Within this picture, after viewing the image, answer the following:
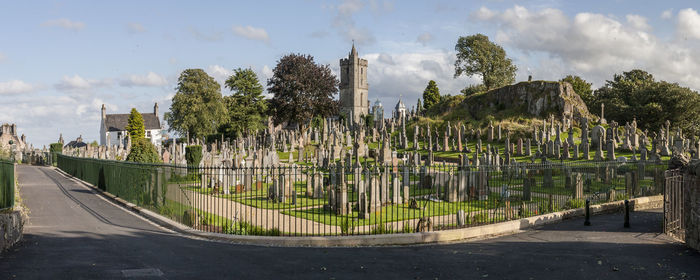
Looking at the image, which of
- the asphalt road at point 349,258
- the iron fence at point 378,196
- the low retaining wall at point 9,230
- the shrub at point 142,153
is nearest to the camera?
the asphalt road at point 349,258

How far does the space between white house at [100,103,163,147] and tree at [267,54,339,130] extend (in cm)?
3963

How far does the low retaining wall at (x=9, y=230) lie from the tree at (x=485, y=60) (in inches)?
2779

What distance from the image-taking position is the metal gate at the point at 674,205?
12898 mm

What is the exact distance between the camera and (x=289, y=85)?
210ft

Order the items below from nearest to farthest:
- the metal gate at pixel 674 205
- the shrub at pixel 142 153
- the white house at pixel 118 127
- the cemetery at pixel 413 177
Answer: the metal gate at pixel 674 205 → the cemetery at pixel 413 177 → the shrub at pixel 142 153 → the white house at pixel 118 127

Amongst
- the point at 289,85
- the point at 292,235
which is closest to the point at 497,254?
the point at 292,235

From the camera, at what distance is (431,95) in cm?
10100

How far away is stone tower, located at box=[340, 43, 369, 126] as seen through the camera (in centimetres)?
11531

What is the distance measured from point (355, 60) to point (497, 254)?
107 meters

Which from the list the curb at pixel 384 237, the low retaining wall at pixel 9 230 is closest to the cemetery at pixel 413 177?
the curb at pixel 384 237

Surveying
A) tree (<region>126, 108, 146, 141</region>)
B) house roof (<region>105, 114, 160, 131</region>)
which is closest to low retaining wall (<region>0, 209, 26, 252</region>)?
tree (<region>126, 108, 146, 141</region>)

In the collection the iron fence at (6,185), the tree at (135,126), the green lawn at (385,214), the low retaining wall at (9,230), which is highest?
the tree at (135,126)

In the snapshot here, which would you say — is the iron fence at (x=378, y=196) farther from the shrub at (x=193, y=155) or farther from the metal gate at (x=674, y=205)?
the shrub at (x=193, y=155)

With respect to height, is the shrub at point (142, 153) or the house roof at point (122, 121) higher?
the house roof at point (122, 121)
